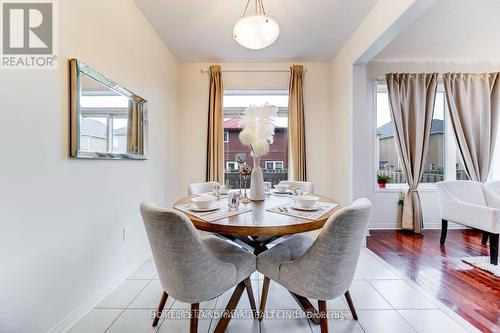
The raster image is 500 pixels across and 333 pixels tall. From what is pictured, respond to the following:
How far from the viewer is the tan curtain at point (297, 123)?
3.41 m

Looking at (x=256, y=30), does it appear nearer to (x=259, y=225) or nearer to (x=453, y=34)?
(x=259, y=225)

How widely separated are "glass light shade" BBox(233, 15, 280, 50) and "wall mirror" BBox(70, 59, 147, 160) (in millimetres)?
1114

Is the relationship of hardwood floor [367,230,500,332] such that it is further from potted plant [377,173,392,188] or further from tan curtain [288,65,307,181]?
tan curtain [288,65,307,181]

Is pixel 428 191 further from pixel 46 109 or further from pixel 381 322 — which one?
pixel 46 109

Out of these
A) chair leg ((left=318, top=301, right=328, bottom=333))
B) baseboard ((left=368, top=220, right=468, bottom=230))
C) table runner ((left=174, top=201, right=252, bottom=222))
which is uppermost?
table runner ((left=174, top=201, right=252, bottom=222))

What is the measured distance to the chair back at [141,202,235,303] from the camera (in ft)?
3.58

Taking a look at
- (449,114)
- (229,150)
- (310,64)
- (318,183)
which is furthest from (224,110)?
(449,114)

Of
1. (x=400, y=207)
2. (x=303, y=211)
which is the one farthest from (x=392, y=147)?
(x=303, y=211)

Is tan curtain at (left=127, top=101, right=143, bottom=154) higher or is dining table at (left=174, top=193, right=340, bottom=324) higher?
tan curtain at (left=127, top=101, right=143, bottom=154)

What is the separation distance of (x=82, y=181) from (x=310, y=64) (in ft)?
10.8

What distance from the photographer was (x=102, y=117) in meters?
1.76

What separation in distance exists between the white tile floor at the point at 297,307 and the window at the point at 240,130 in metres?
1.86

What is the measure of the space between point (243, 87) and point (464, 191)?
3232 millimetres

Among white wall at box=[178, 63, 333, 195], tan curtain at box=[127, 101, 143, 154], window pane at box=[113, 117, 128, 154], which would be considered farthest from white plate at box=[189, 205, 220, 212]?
white wall at box=[178, 63, 333, 195]
